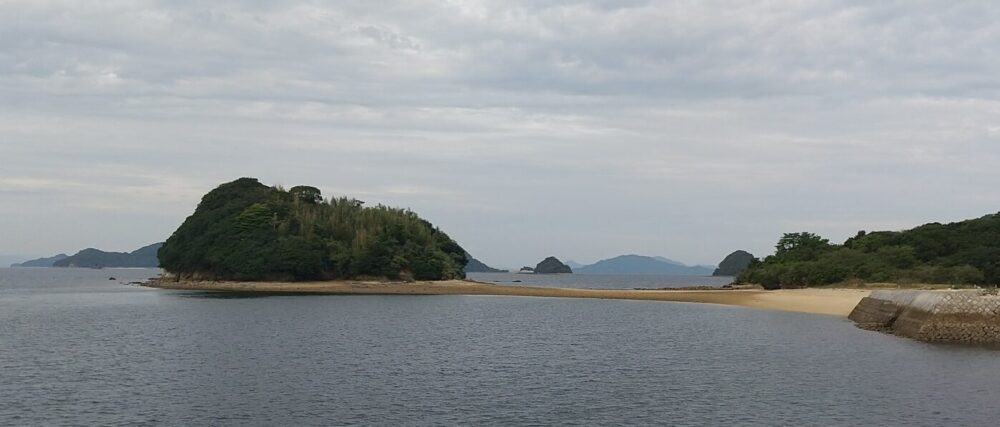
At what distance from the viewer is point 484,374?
3769 centimetres

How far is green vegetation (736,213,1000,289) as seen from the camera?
9862 centimetres

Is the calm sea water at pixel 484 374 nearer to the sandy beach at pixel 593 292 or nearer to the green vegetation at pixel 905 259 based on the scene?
the sandy beach at pixel 593 292

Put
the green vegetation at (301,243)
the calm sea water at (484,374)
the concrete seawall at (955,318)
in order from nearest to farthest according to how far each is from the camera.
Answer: the calm sea water at (484,374) < the concrete seawall at (955,318) < the green vegetation at (301,243)

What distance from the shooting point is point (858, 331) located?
57.5 m

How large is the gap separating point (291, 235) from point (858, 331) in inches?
4669

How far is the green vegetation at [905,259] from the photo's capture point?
324 ft

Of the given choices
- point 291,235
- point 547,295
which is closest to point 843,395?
point 547,295

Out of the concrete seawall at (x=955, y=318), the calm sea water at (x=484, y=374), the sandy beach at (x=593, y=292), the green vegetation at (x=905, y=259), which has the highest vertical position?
the green vegetation at (x=905, y=259)

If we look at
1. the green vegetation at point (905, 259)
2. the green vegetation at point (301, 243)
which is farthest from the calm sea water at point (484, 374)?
the green vegetation at point (301, 243)

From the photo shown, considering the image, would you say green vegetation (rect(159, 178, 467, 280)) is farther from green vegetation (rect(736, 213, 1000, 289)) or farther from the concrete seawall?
the concrete seawall

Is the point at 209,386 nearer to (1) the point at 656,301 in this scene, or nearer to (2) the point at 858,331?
(2) the point at 858,331

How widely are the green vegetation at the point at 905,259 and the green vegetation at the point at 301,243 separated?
216 ft

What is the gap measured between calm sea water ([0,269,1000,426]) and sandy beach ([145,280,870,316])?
888 inches

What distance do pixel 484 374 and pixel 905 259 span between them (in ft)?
288
